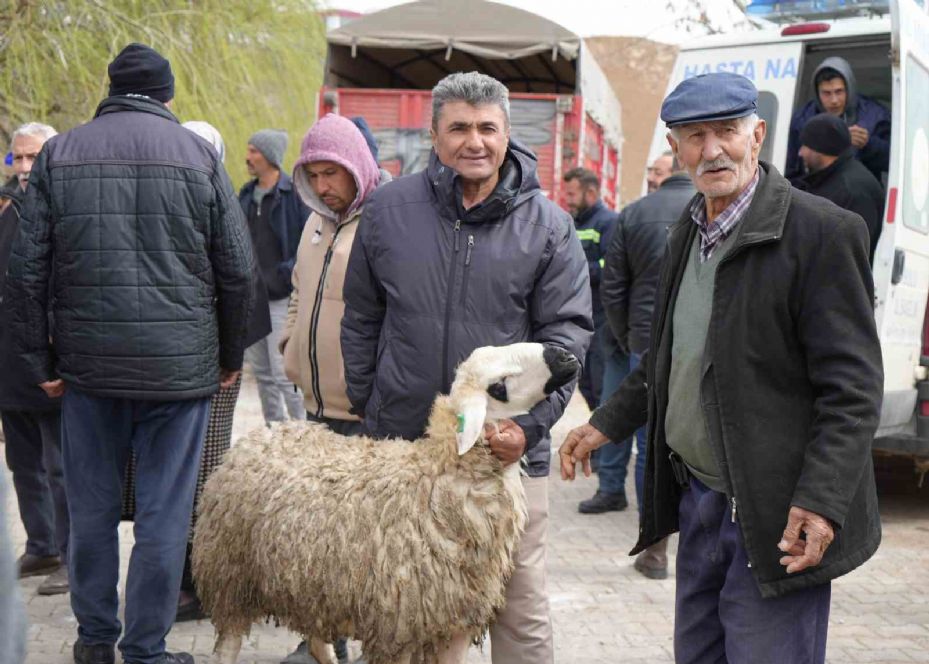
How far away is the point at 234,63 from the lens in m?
14.5

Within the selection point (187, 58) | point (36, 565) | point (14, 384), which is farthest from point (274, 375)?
point (187, 58)

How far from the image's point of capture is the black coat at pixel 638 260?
688 centimetres

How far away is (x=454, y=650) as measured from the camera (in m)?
3.75

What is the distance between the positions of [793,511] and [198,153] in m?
2.78

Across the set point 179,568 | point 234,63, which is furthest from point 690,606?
point 234,63

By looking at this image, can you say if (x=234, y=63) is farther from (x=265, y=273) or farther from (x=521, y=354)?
(x=521, y=354)

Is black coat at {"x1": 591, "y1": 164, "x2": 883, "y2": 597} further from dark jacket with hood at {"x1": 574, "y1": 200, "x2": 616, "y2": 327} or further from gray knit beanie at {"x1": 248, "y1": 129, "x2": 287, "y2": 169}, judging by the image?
dark jacket with hood at {"x1": 574, "y1": 200, "x2": 616, "y2": 327}

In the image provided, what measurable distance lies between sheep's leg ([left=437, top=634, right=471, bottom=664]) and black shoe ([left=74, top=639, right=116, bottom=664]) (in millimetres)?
1646

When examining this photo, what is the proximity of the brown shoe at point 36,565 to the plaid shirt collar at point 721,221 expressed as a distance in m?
4.34

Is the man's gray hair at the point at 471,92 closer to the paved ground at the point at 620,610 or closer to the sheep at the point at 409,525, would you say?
the sheep at the point at 409,525

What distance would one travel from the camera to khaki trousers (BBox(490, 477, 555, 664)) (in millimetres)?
3797

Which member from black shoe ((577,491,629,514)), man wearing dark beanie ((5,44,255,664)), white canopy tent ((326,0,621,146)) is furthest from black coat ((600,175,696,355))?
white canopy tent ((326,0,621,146))

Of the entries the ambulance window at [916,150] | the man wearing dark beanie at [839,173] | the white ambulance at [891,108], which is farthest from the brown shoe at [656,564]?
the ambulance window at [916,150]

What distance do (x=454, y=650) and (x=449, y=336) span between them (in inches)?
41.3
